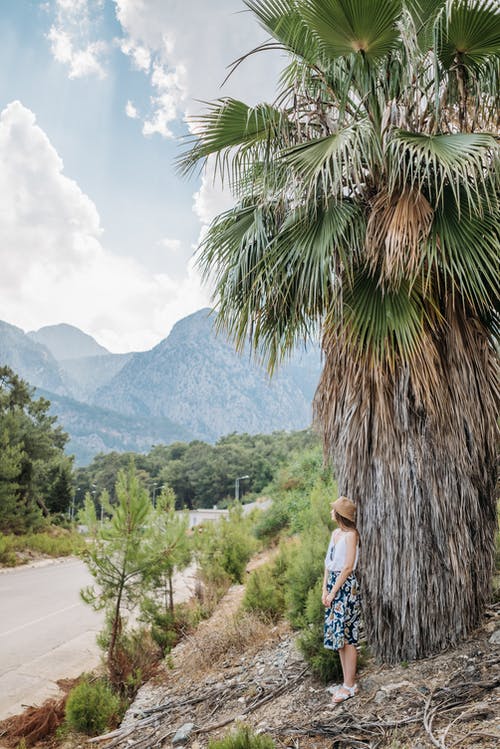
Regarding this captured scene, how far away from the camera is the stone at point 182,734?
3.70m

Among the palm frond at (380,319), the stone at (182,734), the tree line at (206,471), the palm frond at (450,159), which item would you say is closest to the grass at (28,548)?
the stone at (182,734)

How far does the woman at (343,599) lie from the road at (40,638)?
3744 millimetres

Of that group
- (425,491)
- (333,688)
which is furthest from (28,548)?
(425,491)

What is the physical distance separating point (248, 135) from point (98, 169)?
21.7 m

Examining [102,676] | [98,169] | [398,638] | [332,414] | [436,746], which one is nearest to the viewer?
[436,746]

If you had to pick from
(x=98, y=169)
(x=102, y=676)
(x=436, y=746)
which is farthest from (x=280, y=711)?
(x=98, y=169)

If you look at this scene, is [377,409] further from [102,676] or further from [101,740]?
[102,676]

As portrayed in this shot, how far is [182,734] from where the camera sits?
3746 millimetres

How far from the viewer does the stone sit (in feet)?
12.1

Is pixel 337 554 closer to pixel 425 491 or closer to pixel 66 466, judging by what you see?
pixel 425 491

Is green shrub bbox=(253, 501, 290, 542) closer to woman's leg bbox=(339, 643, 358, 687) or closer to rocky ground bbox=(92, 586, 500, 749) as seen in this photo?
rocky ground bbox=(92, 586, 500, 749)

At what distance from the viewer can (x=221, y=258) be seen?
507 cm

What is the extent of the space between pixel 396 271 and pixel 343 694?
3163mm

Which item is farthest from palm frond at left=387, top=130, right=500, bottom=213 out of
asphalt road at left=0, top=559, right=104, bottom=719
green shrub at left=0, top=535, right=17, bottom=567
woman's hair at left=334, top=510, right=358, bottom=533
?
green shrub at left=0, top=535, right=17, bottom=567
